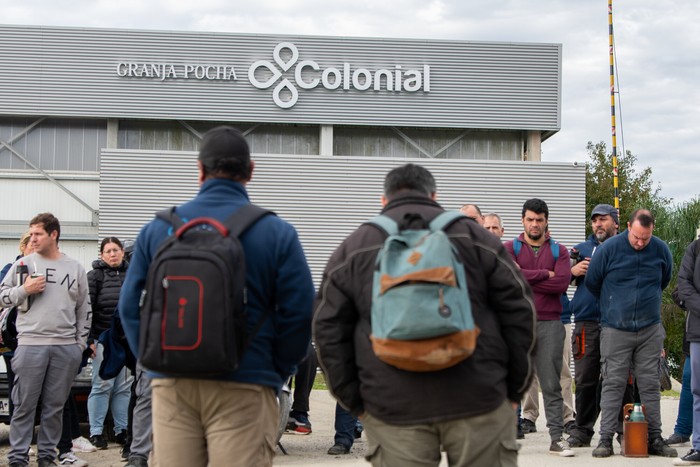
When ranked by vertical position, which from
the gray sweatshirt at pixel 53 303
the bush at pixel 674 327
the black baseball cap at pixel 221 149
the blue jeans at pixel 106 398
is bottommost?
the bush at pixel 674 327

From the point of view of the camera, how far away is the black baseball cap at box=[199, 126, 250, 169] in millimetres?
4488

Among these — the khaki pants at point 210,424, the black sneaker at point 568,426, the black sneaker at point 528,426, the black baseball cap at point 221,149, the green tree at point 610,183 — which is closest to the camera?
the khaki pants at point 210,424

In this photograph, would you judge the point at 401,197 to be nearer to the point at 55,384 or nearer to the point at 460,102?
the point at 55,384

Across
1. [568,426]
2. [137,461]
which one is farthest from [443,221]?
[568,426]

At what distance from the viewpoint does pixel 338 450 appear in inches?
366

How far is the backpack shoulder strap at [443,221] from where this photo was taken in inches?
166

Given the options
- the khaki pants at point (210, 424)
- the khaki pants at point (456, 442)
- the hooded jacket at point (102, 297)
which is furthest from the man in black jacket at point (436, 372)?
the hooded jacket at point (102, 297)

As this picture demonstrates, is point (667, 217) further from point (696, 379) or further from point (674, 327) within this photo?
point (696, 379)

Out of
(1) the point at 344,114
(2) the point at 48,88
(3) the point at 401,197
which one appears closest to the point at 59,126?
(2) the point at 48,88

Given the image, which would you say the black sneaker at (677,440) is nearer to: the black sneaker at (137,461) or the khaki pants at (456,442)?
the black sneaker at (137,461)

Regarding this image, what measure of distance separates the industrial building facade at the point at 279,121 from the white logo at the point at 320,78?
0.12 feet

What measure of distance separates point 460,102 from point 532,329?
22.8 meters

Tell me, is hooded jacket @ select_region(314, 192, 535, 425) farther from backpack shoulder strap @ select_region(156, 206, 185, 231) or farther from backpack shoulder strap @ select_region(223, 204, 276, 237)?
backpack shoulder strap @ select_region(156, 206, 185, 231)

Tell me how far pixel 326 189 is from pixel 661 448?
1647 centimetres
